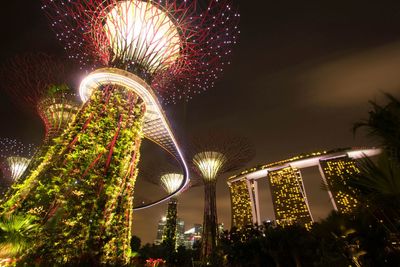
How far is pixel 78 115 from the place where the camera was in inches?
321

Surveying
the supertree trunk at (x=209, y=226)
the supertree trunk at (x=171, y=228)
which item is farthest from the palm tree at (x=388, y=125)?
the supertree trunk at (x=171, y=228)

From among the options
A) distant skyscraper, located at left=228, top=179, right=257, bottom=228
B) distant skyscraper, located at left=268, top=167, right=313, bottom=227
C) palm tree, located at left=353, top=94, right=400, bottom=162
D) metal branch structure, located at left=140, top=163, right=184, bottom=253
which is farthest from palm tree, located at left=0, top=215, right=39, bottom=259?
distant skyscraper, located at left=228, top=179, right=257, bottom=228

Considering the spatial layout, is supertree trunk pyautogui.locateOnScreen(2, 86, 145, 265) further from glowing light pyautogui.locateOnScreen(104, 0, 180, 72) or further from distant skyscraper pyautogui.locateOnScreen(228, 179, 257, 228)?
distant skyscraper pyautogui.locateOnScreen(228, 179, 257, 228)

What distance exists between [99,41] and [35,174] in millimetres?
5382

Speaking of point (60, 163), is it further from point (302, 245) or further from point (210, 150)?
point (210, 150)

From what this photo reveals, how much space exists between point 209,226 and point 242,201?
74.9ft

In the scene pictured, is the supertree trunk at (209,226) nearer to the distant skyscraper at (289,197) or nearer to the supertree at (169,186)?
the supertree at (169,186)

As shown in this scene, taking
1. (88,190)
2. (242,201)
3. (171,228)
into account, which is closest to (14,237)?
(88,190)

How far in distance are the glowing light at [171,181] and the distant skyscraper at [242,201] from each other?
18.9 m

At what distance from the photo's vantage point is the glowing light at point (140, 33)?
8.67m

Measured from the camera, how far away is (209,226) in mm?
23234

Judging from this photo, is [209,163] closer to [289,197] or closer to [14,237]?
[14,237]

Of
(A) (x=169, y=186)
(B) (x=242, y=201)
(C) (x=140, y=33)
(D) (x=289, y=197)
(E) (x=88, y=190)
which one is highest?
(B) (x=242, y=201)

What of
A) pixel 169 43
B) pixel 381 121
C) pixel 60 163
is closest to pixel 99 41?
pixel 169 43
